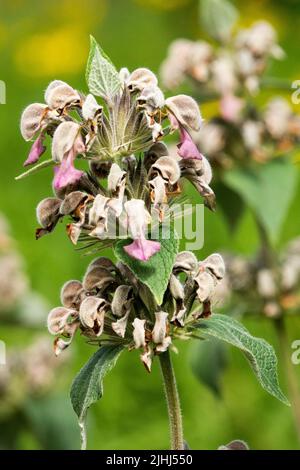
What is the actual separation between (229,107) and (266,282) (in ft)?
1.04

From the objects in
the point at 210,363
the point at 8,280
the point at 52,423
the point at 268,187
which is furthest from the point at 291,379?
the point at 8,280

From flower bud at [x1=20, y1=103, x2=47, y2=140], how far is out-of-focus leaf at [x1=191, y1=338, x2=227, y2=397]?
34.3 inches

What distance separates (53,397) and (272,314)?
0.64 meters

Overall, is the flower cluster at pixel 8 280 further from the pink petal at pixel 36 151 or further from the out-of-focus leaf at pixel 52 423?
the pink petal at pixel 36 151

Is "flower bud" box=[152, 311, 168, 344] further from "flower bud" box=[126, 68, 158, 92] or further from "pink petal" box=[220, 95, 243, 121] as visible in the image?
"pink petal" box=[220, 95, 243, 121]

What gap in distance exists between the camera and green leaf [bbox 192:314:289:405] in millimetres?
926

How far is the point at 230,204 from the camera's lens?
1.90 metres

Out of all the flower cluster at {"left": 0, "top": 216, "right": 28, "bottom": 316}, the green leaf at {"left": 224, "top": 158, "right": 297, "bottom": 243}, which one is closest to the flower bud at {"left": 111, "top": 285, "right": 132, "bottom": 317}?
the green leaf at {"left": 224, "top": 158, "right": 297, "bottom": 243}

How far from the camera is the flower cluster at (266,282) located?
180cm

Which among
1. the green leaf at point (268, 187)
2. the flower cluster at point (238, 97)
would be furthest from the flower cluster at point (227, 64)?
the green leaf at point (268, 187)

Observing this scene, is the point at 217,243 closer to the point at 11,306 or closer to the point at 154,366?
the point at 154,366

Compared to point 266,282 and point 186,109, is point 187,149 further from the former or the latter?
point 266,282

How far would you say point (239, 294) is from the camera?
1.84 meters

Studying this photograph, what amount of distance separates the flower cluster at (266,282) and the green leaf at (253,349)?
81cm
